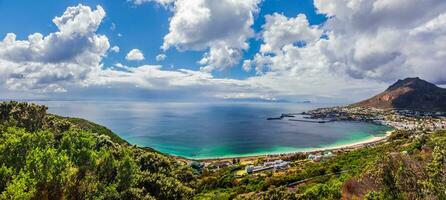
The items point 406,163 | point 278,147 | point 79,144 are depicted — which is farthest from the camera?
point 278,147

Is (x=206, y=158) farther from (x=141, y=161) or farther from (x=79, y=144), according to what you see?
(x=79, y=144)

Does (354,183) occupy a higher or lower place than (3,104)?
lower

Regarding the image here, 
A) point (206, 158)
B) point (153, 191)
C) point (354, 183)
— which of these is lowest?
point (206, 158)

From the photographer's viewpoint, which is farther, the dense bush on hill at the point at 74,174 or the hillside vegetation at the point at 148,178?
the dense bush on hill at the point at 74,174

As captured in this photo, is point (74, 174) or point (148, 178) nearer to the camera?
point (74, 174)

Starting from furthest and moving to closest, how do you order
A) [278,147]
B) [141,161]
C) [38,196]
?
[278,147] < [141,161] < [38,196]

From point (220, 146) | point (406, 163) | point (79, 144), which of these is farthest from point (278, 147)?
point (406, 163)

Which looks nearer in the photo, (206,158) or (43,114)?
(43,114)

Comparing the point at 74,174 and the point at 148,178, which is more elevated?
the point at 74,174

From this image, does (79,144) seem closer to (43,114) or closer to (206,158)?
(43,114)

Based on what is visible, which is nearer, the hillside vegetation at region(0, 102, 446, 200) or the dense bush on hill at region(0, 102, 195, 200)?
the hillside vegetation at region(0, 102, 446, 200)
